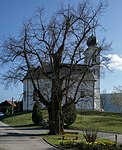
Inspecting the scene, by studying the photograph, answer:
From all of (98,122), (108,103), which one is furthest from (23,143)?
(108,103)

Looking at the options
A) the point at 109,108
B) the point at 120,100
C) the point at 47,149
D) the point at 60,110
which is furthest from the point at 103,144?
the point at 109,108

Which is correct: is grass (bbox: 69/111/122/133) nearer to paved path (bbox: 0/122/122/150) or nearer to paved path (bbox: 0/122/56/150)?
Answer: paved path (bbox: 0/122/122/150)

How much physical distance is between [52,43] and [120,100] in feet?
257

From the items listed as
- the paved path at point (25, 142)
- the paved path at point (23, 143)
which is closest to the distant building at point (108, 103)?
the paved path at point (25, 142)

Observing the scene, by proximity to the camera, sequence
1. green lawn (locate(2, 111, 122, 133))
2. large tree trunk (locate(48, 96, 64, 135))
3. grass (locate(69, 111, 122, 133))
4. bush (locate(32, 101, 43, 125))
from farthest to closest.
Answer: bush (locate(32, 101, 43, 125)) → green lawn (locate(2, 111, 122, 133)) → grass (locate(69, 111, 122, 133)) → large tree trunk (locate(48, 96, 64, 135))

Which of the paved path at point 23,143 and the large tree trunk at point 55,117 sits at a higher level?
the large tree trunk at point 55,117

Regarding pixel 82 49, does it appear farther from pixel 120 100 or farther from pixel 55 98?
pixel 120 100

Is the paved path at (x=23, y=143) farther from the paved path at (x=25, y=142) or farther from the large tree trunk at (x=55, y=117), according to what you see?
the large tree trunk at (x=55, y=117)

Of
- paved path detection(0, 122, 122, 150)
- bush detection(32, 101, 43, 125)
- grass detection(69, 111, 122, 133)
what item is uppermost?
bush detection(32, 101, 43, 125)

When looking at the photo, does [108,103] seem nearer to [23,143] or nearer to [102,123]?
[102,123]

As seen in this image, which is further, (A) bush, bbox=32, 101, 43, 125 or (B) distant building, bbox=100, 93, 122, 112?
(B) distant building, bbox=100, 93, 122, 112

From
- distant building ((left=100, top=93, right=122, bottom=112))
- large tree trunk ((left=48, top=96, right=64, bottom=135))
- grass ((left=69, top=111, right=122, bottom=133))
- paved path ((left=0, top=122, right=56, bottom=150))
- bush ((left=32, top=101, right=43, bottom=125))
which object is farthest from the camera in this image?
distant building ((left=100, top=93, right=122, bottom=112))

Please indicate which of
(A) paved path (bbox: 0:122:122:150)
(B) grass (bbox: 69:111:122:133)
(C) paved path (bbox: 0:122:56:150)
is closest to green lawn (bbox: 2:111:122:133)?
(B) grass (bbox: 69:111:122:133)

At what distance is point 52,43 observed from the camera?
106 ft
